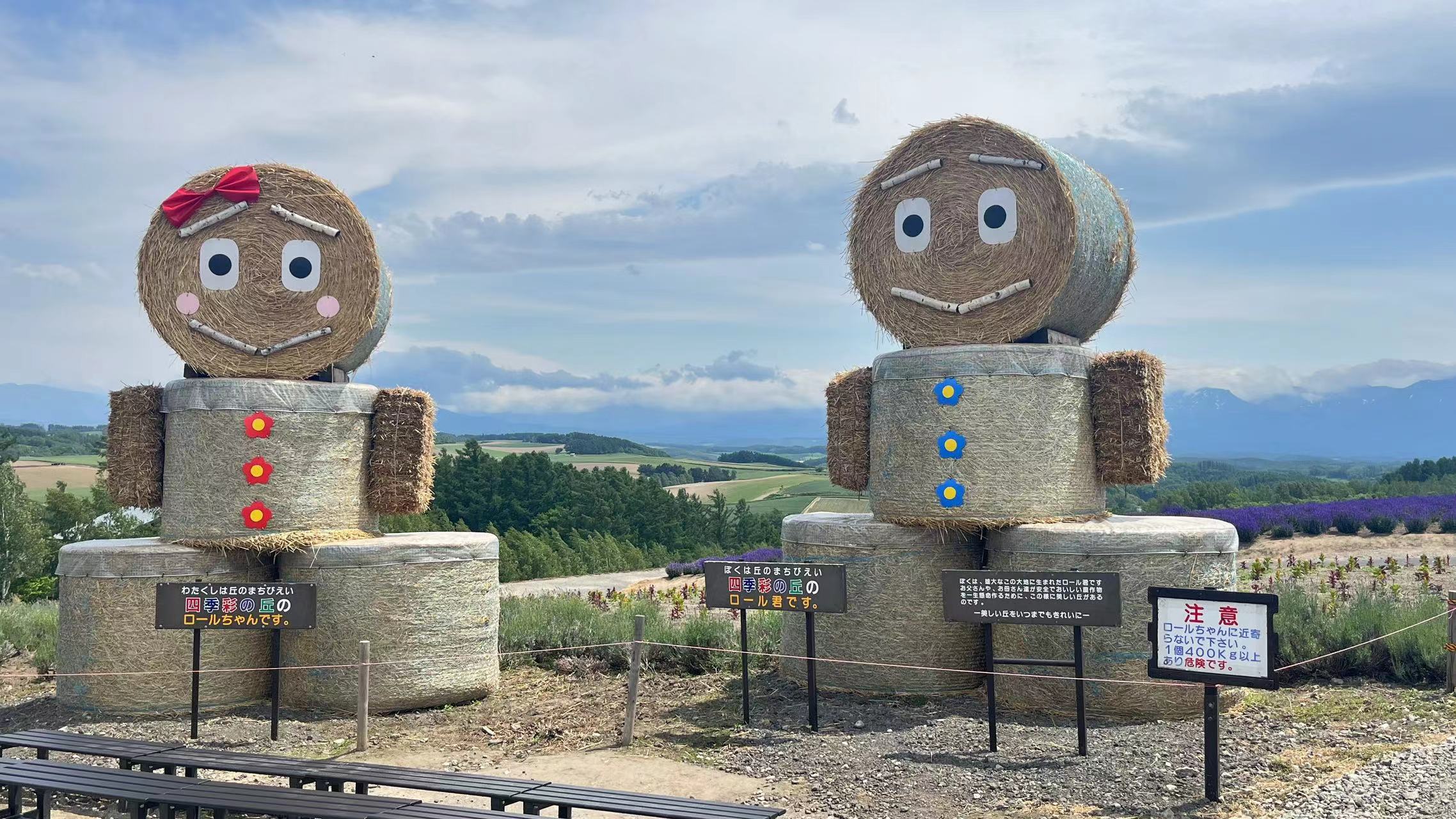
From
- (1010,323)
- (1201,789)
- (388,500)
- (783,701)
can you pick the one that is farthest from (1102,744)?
(388,500)

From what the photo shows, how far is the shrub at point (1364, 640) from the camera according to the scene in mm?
10242

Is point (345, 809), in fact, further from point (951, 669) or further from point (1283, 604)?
point (1283, 604)

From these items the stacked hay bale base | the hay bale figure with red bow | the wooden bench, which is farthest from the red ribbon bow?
the wooden bench

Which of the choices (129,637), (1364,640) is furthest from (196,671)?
(1364,640)

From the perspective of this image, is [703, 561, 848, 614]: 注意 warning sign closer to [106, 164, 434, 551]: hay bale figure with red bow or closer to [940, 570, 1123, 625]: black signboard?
[940, 570, 1123, 625]: black signboard

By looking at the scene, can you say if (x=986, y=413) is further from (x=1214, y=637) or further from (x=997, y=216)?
(x=1214, y=637)

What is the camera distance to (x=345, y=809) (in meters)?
6.09

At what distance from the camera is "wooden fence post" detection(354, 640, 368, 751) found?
919 centimetres

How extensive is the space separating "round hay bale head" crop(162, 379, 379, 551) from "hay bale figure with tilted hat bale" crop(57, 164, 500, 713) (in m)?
0.02

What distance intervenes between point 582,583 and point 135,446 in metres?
12.1

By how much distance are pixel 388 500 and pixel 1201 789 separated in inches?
289

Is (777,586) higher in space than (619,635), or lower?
higher

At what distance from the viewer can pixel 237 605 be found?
9.87m

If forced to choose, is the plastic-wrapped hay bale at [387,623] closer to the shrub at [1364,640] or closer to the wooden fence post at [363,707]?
the wooden fence post at [363,707]
